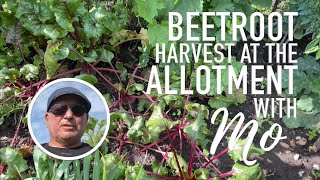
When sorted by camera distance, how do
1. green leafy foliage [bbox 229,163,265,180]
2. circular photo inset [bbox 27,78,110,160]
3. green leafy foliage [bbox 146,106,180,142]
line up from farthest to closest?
green leafy foliage [bbox 146,106,180,142] → green leafy foliage [bbox 229,163,265,180] → circular photo inset [bbox 27,78,110,160]

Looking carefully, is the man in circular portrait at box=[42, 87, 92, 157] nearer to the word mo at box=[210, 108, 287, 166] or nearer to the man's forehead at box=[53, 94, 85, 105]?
the man's forehead at box=[53, 94, 85, 105]

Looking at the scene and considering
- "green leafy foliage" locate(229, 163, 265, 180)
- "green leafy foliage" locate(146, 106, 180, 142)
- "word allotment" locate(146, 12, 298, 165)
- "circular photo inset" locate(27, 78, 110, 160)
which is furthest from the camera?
"word allotment" locate(146, 12, 298, 165)

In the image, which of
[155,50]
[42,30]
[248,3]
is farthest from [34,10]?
[248,3]

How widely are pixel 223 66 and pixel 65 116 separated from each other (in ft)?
3.01

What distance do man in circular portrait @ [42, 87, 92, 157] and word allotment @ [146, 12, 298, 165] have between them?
60 cm

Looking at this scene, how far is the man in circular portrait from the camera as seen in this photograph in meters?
2.10

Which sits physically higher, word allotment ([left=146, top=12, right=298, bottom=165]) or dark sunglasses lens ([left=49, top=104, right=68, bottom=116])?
word allotment ([left=146, top=12, right=298, bottom=165])

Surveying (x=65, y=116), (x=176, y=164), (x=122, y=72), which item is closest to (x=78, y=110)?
(x=65, y=116)

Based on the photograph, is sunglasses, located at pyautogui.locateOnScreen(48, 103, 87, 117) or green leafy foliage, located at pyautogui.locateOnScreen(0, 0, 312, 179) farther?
green leafy foliage, located at pyautogui.locateOnScreen(0, 0, 312, 179)

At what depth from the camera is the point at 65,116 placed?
210 centimetres

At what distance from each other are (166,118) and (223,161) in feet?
1.25

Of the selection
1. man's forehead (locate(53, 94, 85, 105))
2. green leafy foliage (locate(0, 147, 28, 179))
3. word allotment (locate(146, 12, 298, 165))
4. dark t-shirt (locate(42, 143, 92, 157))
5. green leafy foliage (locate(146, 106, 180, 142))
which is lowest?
green leafy foliage (locate(0, 147, 28, 179))

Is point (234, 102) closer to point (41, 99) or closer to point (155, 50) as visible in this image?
point (155, 50)

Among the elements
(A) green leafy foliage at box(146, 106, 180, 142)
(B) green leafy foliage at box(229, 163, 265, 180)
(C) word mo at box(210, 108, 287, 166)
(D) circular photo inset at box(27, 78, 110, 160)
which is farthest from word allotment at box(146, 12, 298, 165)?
(D) circular photo inset at box(27, 78, 110, 160)
